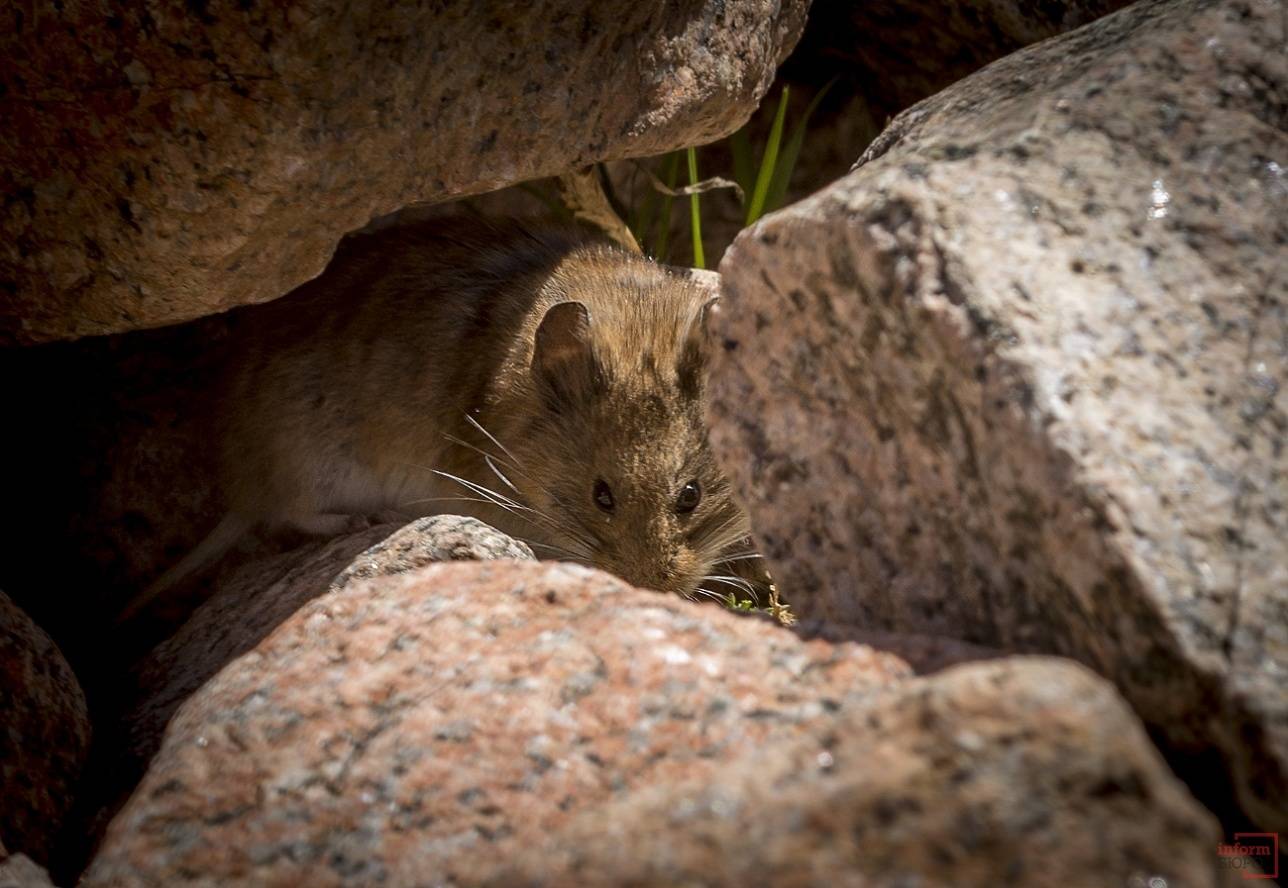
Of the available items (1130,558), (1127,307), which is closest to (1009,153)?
(1127,307)

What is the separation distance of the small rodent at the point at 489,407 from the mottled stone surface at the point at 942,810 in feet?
7.34

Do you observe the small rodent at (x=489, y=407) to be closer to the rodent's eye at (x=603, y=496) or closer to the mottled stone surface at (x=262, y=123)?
the rodent's eye at (x=603, y=496)

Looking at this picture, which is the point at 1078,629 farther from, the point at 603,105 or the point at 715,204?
the point at 715,204

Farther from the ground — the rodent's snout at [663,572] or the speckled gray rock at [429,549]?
the speckled gray rock at [429,549]

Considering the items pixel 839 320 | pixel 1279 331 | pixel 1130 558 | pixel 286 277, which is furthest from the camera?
pixel 286 277

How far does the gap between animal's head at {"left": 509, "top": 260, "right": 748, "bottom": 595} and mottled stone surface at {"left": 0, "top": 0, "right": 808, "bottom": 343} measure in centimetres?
76

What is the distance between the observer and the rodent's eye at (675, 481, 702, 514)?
391 cm

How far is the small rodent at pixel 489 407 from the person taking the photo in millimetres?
3904

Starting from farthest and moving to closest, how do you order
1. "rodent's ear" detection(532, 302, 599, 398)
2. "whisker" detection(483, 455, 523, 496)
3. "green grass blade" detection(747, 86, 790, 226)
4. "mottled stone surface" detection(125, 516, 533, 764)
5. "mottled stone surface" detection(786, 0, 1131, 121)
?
"green grass blade" detection(747, 86, 790, 226), "mottled stone surface" detection(786, 0, 1131, 121), "whisker" detection(483, 455, 523, 496), "rodent's ear" detection(532, 302, 599, 398), "mottled stone surface" detection(125, 516, 533, 764)

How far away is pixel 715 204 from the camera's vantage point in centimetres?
586

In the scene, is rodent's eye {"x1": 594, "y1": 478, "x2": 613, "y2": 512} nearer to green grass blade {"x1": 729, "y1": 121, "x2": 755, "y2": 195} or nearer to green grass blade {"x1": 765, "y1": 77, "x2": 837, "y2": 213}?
green grass blade {"x1": 765, "y1": 77, "x2": 837, "y2": 213}

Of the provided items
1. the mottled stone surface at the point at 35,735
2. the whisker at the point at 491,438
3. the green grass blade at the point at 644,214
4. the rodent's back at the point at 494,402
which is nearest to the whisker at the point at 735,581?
the rodent's back at the point at 494,402

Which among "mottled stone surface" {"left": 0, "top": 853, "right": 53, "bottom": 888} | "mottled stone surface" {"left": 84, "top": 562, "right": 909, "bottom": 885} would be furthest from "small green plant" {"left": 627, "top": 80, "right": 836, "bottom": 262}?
"mottled stone surface" {"left": 0, "top": 853, "right": 53, "bottom": 888}

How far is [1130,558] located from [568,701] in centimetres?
95
